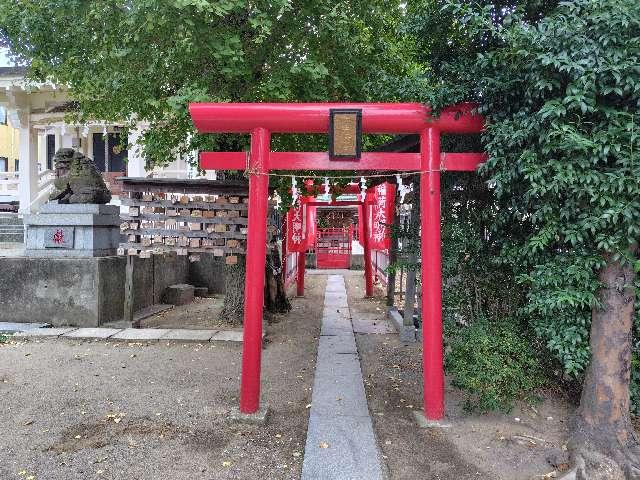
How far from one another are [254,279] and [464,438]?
256cm

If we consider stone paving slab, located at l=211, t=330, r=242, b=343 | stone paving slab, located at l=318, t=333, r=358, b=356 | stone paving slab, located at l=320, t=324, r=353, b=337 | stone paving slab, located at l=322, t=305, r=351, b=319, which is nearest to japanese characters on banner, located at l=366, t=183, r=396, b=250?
stone paving slab, located at l=322, t=305, r=351, b=319

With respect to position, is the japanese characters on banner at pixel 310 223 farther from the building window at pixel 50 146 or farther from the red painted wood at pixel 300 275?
the building window at pixel 50 146

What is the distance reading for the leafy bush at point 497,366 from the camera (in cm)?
438

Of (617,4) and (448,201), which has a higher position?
(617,4)

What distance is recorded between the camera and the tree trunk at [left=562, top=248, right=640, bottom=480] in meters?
3.88

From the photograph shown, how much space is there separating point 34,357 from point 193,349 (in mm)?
2253

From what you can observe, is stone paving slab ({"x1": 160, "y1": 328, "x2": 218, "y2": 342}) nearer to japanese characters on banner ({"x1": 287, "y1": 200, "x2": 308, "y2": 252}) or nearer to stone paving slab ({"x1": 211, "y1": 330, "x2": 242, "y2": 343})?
stone paving slab ({"x1": 211, "y1": 330, "x2": 242, "y2": 343})

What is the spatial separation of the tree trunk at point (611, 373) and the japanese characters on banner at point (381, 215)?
5.22m

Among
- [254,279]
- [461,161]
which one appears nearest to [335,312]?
[254,279]

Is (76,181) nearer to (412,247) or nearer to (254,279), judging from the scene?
(254,279)

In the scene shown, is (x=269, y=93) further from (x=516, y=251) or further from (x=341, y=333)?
(x=341, y=333)

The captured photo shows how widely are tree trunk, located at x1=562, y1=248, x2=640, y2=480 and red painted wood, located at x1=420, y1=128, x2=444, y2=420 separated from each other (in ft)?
4.12

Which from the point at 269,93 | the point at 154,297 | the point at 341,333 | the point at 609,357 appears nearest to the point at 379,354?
the point at 341,333

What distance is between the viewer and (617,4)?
338 centimetres
